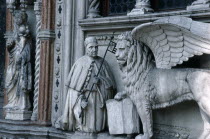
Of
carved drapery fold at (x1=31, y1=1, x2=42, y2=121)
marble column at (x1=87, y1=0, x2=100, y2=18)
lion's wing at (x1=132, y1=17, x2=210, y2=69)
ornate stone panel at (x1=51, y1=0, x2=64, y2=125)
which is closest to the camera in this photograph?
lion's wing at (x1=132, y1=17, x2=210, y2=69)

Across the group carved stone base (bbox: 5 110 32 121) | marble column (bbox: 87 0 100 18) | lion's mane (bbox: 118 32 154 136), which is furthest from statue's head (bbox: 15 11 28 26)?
lion's mane (bbox: 118 32 154 136)

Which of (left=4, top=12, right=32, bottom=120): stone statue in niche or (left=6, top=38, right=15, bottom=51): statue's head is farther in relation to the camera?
(left=6, top=38, right=15, bottom=51): statue's head

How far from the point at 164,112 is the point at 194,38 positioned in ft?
4.09

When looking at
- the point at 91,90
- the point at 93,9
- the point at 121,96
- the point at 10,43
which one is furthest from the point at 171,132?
the point at 10,43

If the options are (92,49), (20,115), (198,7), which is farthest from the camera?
(20,115)

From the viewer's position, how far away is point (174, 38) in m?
6.11

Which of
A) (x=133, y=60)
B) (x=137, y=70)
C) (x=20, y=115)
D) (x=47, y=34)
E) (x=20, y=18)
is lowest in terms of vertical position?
(x=20, y=115)

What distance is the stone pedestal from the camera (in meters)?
6.78

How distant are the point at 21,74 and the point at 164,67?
3.36m

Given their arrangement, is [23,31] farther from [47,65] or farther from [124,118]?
[124,118]

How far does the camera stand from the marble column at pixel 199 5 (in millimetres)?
6356

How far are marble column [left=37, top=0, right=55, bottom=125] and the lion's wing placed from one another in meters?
2.30

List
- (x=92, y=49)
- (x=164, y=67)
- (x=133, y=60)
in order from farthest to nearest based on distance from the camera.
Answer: (x=92, y=49) < (x=133, y=60) < (x=164, y=67)

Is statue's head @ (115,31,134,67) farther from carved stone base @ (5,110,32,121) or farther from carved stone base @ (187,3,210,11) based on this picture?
carved stone base @ (5,110,32,121)
